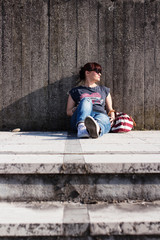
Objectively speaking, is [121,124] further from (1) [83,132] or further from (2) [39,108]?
(2) [39,108]

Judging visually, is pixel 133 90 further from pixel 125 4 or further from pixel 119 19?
pixel 125 4

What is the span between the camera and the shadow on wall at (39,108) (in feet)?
10.8

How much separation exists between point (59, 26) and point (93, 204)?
2.77 metres

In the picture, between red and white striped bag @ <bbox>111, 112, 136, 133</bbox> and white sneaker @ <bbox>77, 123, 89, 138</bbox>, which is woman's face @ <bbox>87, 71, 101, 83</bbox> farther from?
white sneaker @ <bbox>77, 123, 89, 138</bbox>

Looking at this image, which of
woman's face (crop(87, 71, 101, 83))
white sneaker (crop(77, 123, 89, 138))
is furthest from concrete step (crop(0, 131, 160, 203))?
woman's face (crop(87, 71, 101, 83))

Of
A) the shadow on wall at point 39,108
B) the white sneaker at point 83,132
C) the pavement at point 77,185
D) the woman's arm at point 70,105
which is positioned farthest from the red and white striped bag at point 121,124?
the pavement at point 77,185

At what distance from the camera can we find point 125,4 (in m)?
3.28

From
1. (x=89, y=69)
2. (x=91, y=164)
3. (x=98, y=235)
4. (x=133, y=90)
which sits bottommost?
(x=98, y=235)

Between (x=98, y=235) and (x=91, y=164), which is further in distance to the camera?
(x=91, y=164)

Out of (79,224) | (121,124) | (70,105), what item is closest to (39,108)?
(70,105)

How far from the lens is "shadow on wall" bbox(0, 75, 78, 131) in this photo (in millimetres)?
3293

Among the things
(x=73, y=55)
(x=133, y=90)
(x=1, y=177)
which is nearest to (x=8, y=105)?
(x=73, y=55)

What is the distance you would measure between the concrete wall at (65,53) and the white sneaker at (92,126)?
1.14 meters

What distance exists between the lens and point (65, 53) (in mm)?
3285
